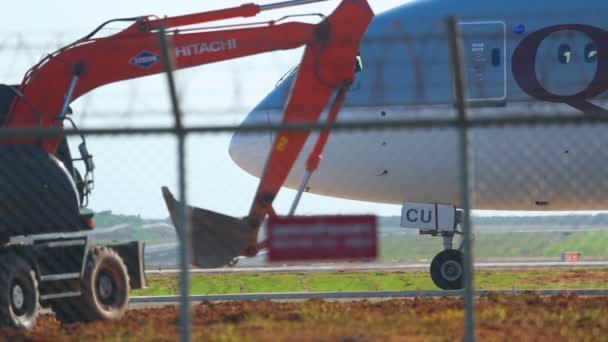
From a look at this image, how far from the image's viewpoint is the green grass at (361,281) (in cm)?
2300

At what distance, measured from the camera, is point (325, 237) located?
28.3 feet

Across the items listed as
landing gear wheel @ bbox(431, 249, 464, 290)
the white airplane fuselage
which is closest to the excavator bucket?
the white airplane fuselage

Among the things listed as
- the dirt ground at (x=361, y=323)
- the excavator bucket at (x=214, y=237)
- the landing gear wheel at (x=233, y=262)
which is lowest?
the dirt ground at (x=361, y=323)

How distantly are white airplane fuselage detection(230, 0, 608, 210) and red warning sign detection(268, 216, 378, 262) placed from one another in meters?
9.59

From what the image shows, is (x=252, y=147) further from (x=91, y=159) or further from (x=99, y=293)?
(x=99, y=293)

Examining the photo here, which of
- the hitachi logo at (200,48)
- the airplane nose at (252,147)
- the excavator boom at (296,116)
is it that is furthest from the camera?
the airplane nose at (252,147)

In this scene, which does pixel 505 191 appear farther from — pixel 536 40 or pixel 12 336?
pixel 12 336

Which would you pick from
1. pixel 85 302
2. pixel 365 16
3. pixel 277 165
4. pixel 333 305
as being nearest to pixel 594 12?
pixel 365 16

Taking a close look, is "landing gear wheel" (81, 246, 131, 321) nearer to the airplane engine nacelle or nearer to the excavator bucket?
the airplane engine nacelle

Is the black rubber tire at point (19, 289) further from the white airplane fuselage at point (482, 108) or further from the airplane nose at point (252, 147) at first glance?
the airplane nose at point (252, 147)

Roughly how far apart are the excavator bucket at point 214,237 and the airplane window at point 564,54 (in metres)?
6.09

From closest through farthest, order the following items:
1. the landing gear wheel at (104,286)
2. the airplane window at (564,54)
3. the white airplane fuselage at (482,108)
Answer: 1. the landing gear wheel at (104,286)
2. the white airplane fuselage at (482,108)
3. the airplane window at (564,54)

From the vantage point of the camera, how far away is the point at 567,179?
19.7 meters

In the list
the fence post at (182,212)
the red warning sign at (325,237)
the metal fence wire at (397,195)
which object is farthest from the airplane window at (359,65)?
the red warning sign at (325,237)
